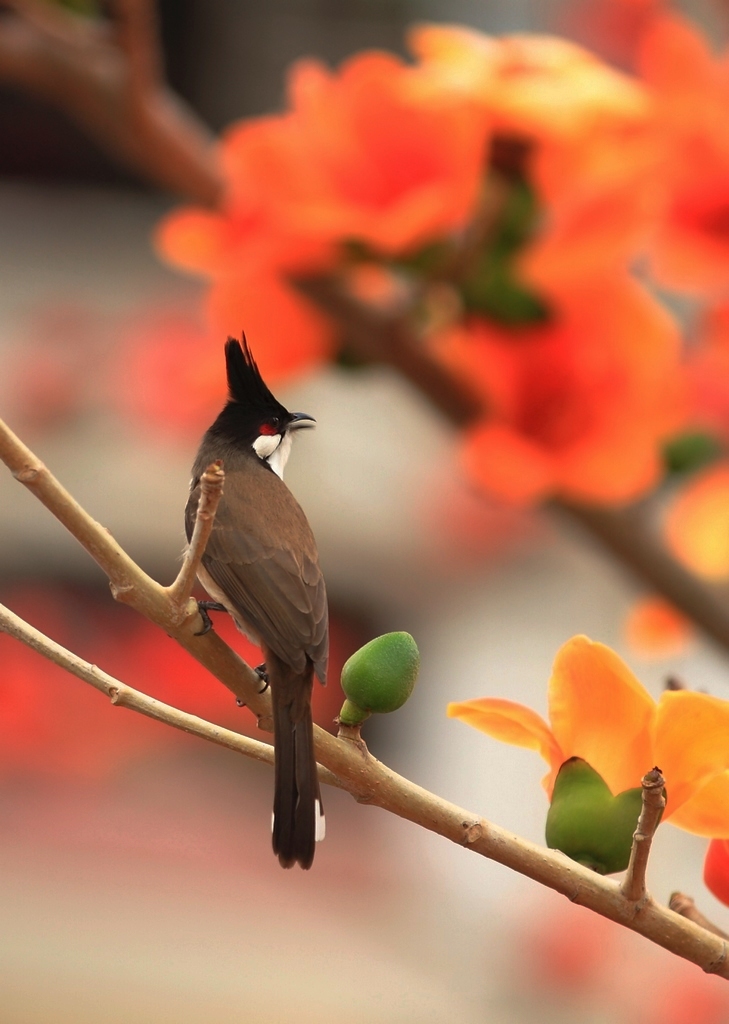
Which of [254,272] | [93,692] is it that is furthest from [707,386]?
[93,692]

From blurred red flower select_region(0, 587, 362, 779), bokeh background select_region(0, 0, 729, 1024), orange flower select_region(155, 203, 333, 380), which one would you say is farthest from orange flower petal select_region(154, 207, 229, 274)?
bokeh background select_region(0, 0, 729, 1024)

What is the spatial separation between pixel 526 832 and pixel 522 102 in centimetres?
172

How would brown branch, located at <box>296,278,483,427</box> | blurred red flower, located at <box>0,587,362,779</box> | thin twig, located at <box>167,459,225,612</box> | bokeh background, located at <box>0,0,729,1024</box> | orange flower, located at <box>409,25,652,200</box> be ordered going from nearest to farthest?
thin twig, located at <box>167,459,225,612</box>
orange flower, located at <box>409,25,652,200</box>
brown branch, located at <box>296,278,483,427</box>
blurred red flower, located at <box>0,587,362,779</box>
bokeh background, located at <box>0,0,729,1024</box>

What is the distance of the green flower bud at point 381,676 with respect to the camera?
11.9 inches

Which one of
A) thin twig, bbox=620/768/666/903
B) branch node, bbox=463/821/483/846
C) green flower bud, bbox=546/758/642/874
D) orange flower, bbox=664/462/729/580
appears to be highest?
orange flower, bbox=664/462/729/580

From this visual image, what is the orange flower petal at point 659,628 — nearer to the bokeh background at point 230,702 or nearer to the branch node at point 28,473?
the branch node at point 28,473

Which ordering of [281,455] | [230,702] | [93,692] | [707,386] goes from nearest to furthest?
1. [281,455]
2. [707,386]
3. [230,702]
4. [93,692]

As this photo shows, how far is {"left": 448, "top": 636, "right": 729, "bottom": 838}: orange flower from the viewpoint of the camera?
0.31m

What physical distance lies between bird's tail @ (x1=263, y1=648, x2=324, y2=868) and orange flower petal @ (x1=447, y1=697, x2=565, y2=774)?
0.12ft

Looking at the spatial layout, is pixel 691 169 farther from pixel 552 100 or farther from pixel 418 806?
pixel 418 806

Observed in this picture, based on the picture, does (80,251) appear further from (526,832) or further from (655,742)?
(655,742)

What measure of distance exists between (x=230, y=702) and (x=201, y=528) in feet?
4.99

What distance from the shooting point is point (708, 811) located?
318 millimetres

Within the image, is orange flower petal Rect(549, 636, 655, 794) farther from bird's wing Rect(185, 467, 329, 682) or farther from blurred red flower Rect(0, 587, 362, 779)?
blurred red flower Rect(0, 587, 362, 779)
